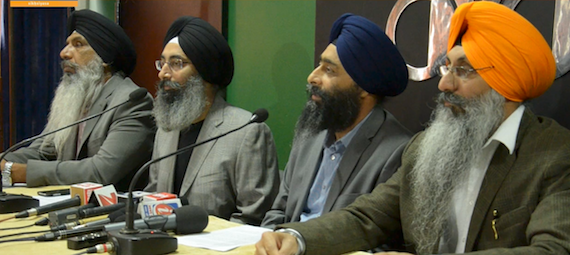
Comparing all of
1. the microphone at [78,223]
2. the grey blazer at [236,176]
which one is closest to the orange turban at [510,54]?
the grey blazer at [236,176]

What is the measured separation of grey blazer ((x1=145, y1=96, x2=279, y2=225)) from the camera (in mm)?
3055

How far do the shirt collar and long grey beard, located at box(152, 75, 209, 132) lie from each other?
1.81 meters

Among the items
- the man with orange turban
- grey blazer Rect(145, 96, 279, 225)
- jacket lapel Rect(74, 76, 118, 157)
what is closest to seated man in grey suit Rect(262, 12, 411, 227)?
grey blazer Rect(145, 96, 279, 225)

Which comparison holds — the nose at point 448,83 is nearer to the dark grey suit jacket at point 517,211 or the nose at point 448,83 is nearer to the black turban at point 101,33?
the dark grey suit jacket at point 517,211

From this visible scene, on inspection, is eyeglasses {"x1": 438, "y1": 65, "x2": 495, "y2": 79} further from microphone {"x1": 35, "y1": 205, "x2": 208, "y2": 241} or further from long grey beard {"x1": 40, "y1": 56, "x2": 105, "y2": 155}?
long grey beard {"x1": 40, "y1": 56, "x2": 105, "y2": 155}

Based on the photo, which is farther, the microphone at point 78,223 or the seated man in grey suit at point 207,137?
the seated man in grey suit at point 207,137

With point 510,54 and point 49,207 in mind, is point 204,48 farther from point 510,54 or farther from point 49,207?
point 510,54

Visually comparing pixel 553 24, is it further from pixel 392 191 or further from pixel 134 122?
pixel 134 122

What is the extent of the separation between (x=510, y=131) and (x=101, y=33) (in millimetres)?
2891

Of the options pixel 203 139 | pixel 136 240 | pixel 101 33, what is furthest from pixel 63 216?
pixel 101 33

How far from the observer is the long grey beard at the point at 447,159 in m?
2.08

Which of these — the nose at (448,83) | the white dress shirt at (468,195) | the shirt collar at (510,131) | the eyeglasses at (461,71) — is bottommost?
the white dress shirt at (468,195)

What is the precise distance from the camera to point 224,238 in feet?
6.99

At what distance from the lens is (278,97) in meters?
4.01
